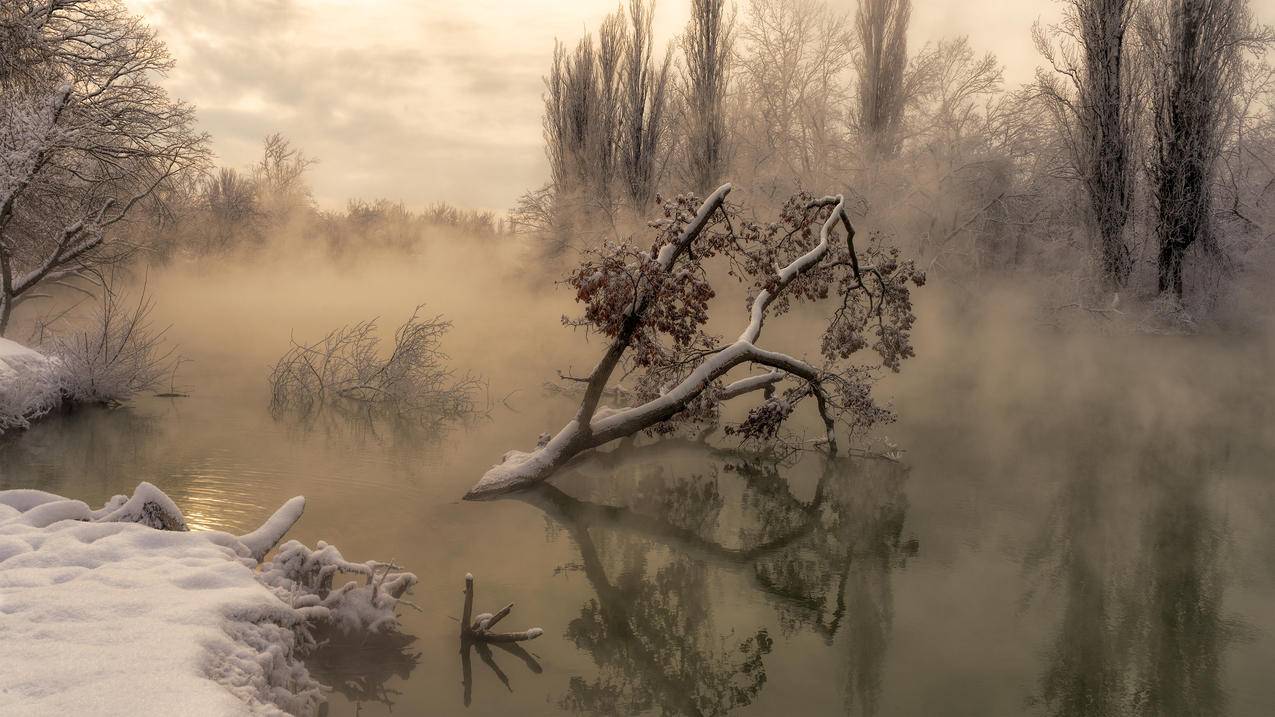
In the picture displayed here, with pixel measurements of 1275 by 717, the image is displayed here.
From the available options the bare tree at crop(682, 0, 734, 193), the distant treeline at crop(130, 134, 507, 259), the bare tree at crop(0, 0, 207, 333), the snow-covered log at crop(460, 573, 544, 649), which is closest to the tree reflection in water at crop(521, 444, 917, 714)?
the snow-covered log at crop(460, 573, 544, 649)

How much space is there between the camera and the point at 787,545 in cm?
905

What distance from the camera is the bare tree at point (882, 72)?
27297mm

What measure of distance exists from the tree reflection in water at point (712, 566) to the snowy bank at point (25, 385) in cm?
727

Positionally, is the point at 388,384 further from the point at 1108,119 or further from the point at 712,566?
the point at 1108,119

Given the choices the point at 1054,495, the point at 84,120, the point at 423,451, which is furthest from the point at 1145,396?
the point at 84,120

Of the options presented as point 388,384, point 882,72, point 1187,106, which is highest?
point 882,72

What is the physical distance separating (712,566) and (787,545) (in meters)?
0.99

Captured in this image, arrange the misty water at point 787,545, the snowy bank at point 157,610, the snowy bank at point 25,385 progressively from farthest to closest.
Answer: the snowy bank at point 25,385
the misty water at point 787,545
the snowy bank at point 157,610

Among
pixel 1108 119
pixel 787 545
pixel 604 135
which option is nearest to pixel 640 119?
pixel 604 135

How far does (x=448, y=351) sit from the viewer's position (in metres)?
21.5

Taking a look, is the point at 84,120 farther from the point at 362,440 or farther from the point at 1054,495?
the point at 1054,495

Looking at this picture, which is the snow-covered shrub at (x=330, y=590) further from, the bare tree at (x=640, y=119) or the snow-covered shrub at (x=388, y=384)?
the bare tree at (x=640, y=119)

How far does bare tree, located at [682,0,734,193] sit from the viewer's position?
27031mm

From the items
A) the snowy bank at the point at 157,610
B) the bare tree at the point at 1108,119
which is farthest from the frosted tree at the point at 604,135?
the snowy bank at the point at 157,610
